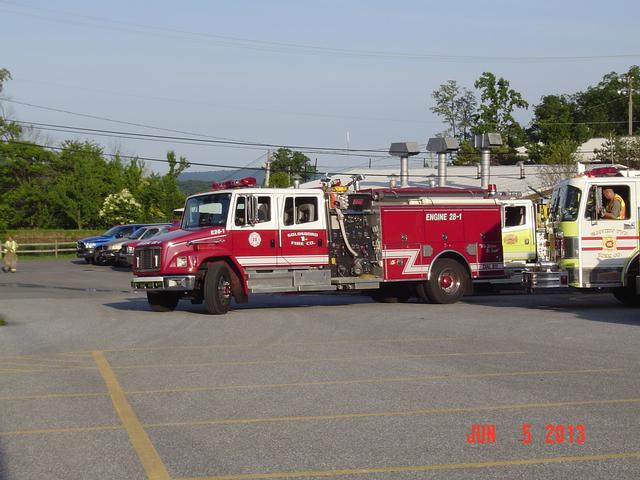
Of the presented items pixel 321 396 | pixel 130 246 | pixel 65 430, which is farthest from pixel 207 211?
pixel 130 246

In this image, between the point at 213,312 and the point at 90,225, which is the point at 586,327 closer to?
the point at 213,312

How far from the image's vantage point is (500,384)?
1050cm

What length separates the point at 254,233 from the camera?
64.1ft

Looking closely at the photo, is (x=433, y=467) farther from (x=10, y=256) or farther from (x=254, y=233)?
(x=10, y=256)

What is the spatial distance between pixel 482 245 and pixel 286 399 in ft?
42.8

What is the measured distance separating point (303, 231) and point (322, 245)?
1.73ft

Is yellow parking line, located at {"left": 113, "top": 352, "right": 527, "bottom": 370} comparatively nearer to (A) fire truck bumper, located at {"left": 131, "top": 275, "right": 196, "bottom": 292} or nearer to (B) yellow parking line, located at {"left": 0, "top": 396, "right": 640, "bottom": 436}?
(B) yellow parking line, located at {"left": 0, "top": 396, "right": 640, "bottom": 436}

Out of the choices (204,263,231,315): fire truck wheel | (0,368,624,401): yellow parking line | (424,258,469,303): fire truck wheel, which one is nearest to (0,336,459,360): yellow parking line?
(0,368,624,401): yellow parking line

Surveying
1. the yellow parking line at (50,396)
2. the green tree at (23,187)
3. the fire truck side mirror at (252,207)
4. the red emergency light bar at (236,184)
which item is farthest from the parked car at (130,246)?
the green tree at (23,187)

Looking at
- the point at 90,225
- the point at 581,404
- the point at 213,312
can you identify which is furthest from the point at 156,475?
the point at 90,225

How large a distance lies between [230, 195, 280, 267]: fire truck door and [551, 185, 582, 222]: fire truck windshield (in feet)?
19.4

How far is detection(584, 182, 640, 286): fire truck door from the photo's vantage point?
63.0 feet

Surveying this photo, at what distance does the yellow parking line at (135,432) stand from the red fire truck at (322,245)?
23.4 ft

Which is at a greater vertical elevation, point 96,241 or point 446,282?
point 96,241
